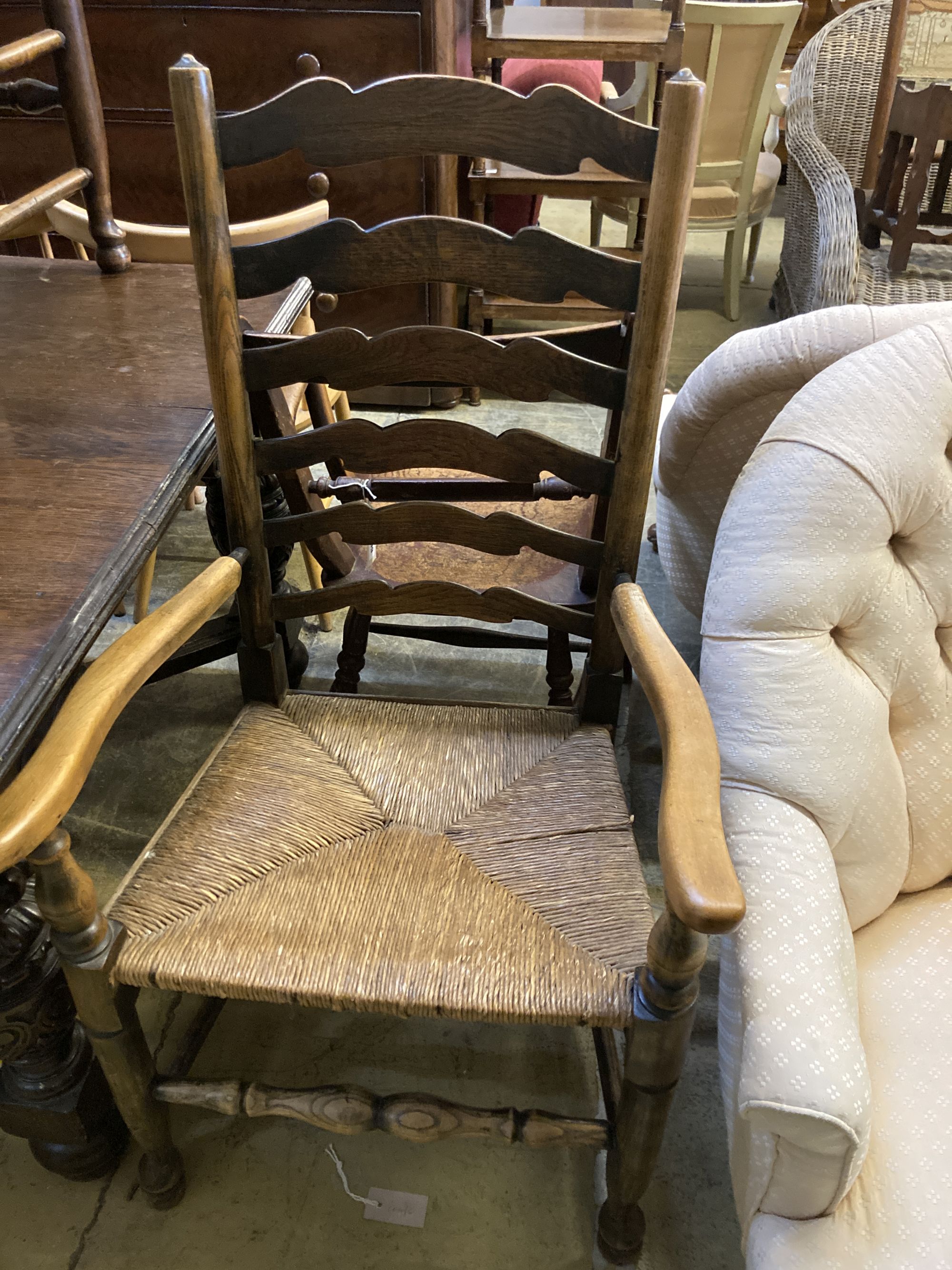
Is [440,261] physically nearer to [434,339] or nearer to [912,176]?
[434,339]

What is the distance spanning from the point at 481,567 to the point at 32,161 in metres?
2.09

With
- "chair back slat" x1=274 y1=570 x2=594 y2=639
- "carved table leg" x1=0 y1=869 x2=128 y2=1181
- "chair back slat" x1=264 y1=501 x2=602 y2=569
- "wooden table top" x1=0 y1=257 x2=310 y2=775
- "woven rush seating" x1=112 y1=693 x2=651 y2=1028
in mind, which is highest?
"wooden table top" x1=0 y1=257 x2=310 y2=775

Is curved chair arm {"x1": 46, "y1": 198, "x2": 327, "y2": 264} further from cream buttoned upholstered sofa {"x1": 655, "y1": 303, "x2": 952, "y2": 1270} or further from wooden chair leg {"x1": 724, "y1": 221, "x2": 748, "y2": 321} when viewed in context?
wooden chair leg {"x1": 724, "y1": 221, "x2": 748, "y2": 321}

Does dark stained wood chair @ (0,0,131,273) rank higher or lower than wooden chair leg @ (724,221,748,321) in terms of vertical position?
higher

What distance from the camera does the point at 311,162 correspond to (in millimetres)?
962

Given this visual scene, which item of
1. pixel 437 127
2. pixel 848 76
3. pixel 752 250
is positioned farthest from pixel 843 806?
pixel 752 250

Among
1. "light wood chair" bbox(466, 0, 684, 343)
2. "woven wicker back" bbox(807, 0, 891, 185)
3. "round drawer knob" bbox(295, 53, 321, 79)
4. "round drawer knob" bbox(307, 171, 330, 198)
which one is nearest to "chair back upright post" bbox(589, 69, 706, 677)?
"light wood chair" bbox(466, 0, 684, 343)

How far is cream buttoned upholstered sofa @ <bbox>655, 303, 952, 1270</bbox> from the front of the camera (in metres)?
0.81

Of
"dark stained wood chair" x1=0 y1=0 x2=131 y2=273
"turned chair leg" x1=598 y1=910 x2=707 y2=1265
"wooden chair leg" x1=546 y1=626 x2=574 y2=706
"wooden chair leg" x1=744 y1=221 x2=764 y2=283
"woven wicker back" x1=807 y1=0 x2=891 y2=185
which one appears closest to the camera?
"turned chair leg" x1=598 y1=910 x2=707 y2=1265

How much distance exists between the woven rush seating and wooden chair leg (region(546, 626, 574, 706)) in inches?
15.1

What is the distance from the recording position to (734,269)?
3.55 m

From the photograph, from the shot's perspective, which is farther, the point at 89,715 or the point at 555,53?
the point at 555,53

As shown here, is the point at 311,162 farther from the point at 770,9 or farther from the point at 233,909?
the point at 770,9

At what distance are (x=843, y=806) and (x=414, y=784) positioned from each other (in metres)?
0.50
